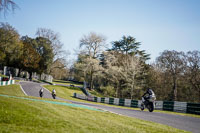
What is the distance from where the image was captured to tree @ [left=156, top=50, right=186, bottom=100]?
39.7 meters

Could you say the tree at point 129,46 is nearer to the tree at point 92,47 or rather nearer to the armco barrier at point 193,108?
the tree at point 92,47

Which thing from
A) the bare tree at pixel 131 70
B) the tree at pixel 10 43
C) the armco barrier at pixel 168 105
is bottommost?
the armco barrier at pixel 168 105

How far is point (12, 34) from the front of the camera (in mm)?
56719

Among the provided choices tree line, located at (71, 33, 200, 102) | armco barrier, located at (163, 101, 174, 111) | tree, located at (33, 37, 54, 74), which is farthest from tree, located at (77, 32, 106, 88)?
armco barrier, located at (163, 101, 174, 111)

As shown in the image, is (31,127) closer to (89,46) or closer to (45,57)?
(89,46)

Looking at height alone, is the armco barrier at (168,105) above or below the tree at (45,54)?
below

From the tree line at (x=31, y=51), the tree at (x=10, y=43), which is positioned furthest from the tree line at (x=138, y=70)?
the tree at (x=10, y=43)

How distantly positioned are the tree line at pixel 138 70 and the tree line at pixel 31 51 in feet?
31.9

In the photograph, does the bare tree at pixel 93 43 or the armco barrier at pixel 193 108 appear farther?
the bare tree at pixel 93 43

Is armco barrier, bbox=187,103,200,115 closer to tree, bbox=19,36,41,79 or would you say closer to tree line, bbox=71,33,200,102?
tree line, bbox=71,33,200,102

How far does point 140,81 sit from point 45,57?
31119 mm

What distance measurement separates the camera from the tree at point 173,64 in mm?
39656

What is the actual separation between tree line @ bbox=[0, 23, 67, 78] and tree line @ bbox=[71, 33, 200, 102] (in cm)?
973

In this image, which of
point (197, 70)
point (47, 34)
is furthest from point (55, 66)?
point (197, 70)
